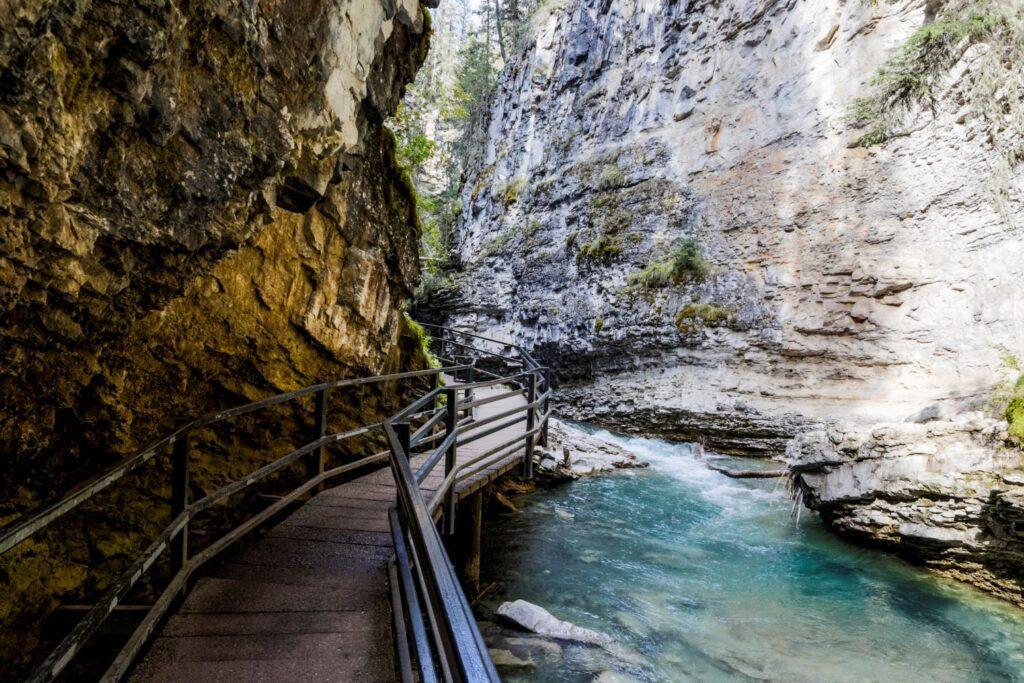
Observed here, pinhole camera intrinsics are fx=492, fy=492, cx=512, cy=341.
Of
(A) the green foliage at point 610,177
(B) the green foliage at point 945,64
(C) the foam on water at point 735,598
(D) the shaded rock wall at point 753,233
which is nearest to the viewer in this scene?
A: (C) the foam on water at point 735,598

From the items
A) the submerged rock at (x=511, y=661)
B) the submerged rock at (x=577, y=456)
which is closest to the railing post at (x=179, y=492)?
the submerged rock at (x=511, y=661)

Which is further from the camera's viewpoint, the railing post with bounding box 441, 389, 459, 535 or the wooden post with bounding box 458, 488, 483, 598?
the wooden post with bounding box 458, 488, 483, 598

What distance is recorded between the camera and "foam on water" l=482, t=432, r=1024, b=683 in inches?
172

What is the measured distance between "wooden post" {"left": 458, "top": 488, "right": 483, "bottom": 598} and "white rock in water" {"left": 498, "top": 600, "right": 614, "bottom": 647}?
595mm

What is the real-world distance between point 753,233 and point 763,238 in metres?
0.35

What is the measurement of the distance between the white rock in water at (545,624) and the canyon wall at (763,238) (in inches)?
174

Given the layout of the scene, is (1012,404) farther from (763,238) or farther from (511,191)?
(511,191)

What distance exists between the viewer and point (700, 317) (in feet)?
47.6

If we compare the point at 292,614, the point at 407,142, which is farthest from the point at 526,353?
the point at 292,614

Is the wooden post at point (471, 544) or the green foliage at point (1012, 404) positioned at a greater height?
the green foliage at point (1012, 404)

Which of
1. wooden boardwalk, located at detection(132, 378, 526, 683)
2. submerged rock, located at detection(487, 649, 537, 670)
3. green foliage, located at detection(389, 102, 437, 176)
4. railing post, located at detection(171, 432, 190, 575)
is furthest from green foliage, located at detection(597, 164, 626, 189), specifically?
railing post, located at detection(171, 432, 190, 575)

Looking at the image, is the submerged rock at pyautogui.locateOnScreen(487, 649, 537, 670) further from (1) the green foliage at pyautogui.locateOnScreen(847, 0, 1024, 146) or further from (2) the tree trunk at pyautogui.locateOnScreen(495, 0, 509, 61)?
(2) the tree trunk at pyautogui.locateOnScreen(495, 0, 509, 61)

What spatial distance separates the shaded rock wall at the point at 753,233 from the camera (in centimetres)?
1068

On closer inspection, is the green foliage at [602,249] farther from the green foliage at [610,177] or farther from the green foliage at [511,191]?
the green foliage at [511,191]
